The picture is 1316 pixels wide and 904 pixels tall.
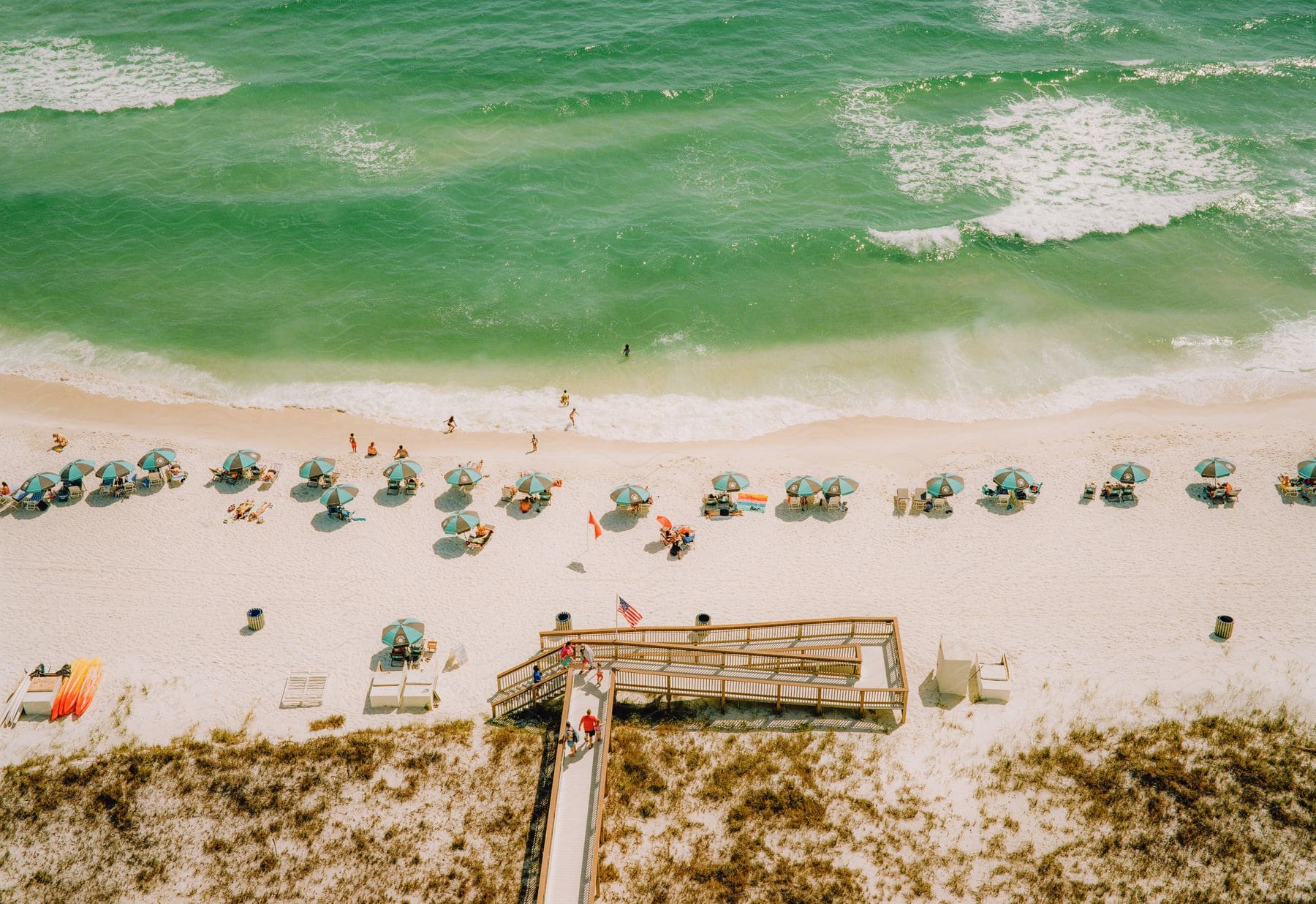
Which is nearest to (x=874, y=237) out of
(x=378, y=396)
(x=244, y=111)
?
(x=378, y=396)

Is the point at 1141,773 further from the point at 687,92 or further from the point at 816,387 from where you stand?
the point at 687,92

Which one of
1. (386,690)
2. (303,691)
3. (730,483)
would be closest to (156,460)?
(303,691)

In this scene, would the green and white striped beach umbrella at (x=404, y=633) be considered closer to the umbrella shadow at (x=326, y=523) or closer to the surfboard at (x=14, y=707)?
the umbrella shadow at (x=326, y=523)

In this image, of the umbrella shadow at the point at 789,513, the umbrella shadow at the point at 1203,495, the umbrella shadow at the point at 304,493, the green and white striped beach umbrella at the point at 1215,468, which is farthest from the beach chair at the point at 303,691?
the green and white striped beach umbrella at the point at 1215,468

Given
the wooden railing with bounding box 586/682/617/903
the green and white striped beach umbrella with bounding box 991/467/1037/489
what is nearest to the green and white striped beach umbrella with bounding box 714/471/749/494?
the green and white striped beach umbrella with bounding box 991/467/1037/489

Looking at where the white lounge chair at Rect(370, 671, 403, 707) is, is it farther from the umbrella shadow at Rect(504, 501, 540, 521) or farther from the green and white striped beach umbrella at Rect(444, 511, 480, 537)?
the umbrella shadow at Rect(504, 501, 540, 521)
